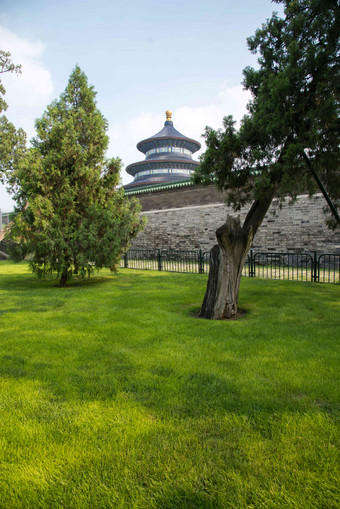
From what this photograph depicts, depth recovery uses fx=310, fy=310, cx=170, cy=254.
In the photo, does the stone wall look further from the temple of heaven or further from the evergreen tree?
the temple of heaven

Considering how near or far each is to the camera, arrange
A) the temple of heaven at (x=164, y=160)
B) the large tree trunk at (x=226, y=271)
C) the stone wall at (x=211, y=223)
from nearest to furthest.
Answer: the large tree trunk at (x=226, y=271)
the stone wall at (x=211, y=223)
the temple of heaven at (x=164, y=160)

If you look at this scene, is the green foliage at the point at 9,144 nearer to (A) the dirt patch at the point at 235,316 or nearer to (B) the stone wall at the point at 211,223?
(B) the stone wall at the point at 211,223

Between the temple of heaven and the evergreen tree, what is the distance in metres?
22.5

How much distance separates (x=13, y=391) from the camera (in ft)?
8.13

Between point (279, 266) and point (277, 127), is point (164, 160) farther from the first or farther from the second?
point (277, 127)

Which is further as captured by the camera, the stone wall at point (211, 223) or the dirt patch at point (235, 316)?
the stone wall at point (211, 223)

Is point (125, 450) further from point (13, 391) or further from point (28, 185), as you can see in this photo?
point (28, 185)

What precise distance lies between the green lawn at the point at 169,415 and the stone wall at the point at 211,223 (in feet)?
33.6

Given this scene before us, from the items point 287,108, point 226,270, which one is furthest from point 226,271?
point 287,108

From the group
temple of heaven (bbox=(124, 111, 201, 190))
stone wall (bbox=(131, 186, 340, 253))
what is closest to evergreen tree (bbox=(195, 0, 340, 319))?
stone wall (bbox=(131, 186, 340, 253))

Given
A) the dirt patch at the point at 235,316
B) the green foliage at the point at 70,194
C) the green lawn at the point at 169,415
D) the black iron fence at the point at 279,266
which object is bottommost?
the green lawn at the point at 169,415

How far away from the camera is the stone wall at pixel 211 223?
579 inches

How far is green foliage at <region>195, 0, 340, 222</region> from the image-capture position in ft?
17.1

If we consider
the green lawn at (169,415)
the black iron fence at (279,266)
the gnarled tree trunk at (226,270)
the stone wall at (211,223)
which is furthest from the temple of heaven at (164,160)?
the green lawn at (169,415)
